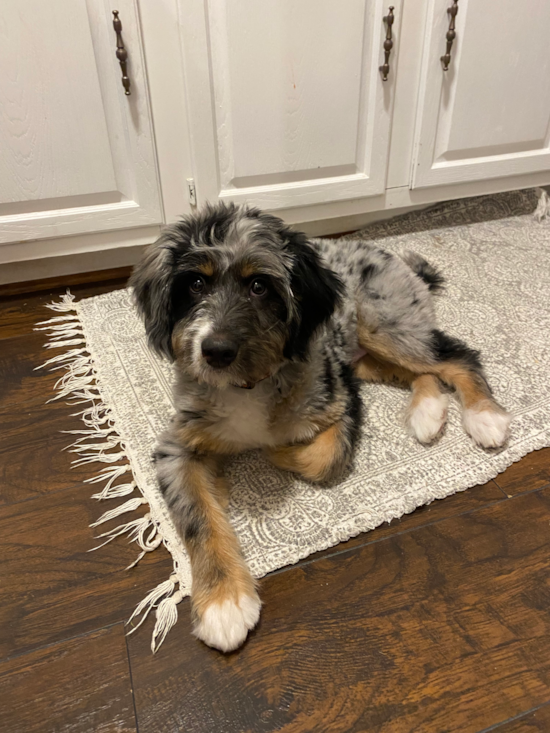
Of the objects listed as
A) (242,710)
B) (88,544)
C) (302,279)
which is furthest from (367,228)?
(242,710)

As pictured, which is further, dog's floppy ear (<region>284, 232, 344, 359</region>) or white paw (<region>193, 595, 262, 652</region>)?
dog's floppy ear (<region>284, 232, 344, 359</region>)

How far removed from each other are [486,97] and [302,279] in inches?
73.9

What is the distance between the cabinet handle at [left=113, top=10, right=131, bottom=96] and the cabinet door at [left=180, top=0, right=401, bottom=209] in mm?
240

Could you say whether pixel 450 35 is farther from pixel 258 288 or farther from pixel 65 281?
pixel 65 281

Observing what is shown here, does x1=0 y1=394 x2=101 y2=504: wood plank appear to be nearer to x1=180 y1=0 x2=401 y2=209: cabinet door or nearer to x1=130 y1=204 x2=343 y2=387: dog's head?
x1=130 y1=204 x2=343 y2=387: dog's head

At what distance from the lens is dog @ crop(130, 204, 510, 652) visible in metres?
1.32

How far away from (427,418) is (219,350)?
79cm

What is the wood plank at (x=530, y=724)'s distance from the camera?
107cm

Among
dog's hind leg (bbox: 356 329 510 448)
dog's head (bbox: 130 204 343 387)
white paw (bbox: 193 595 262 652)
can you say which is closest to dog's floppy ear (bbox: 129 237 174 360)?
dog's head (bbox: 130 204 343 387)

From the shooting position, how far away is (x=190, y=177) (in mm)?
2434

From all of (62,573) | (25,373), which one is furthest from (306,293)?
(25,373)

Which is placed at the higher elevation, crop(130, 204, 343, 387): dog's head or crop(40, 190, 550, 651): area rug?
crop(130, 204, 343, 387): dog's head

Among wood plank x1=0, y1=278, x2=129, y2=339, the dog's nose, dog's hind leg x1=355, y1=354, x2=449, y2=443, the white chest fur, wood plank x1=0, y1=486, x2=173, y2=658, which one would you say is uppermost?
the dog's nose

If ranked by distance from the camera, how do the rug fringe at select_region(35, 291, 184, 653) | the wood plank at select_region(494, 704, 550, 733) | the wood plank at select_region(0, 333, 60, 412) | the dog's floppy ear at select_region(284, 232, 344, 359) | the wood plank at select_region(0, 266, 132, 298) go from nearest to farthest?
the wood plank at select_region(494, 704, 550, 733)
the rug fringe at select_region(35, 291, 184, 653)
the dog's floppy ear at select_region(284, 232, 344, 359)
the wood plank at select_region(0, 333, 60, 412)
the wood plank at select_region(0, 266, 132, 298)
